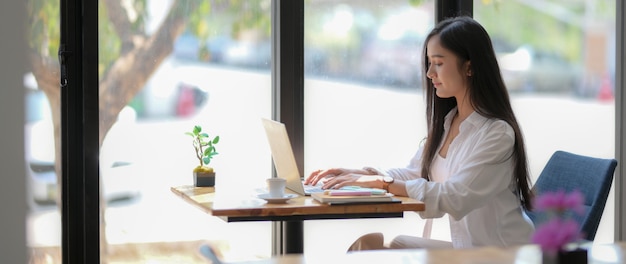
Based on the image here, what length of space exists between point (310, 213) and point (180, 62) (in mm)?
1171

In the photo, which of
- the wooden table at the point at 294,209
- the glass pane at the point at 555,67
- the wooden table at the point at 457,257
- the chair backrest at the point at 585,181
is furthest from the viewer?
the glass pane at the point at 555,67

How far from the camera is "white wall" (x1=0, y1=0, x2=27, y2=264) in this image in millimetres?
3539

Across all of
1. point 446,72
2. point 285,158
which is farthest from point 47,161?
point 446,72

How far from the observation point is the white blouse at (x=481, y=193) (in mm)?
3057

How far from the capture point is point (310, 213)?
2.97m

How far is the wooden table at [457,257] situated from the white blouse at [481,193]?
3.19 feet

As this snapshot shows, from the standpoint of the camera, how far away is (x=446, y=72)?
332cm

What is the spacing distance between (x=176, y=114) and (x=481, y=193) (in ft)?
4.59

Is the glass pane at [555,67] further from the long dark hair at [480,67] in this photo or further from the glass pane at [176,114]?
the glass pane at [176,114]

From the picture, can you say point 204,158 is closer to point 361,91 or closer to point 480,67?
point 361,91

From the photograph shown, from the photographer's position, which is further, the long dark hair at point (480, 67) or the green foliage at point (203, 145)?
the green foliage at point (203, 145)

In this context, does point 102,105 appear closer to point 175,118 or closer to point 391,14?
point 175,118

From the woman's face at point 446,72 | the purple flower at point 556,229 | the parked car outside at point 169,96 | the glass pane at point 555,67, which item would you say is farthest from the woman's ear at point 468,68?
the purple flower at point 556,229

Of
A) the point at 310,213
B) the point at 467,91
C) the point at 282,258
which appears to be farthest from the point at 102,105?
the point at 282,258
